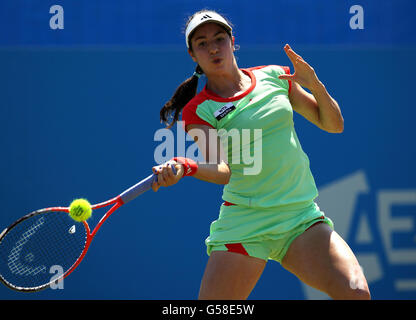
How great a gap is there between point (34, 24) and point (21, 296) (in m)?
1.90

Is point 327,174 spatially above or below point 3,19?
below

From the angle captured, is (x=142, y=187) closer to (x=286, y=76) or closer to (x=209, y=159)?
(x=209, y=159)

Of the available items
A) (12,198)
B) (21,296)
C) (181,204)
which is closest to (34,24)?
(12,198)

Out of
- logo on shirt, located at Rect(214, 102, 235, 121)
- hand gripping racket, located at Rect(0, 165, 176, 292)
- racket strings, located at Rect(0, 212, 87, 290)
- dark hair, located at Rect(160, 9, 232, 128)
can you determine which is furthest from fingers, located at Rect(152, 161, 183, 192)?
racket strings, located at Rect(0, 212, 87, 290)

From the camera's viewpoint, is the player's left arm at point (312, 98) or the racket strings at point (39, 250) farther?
the racket strings at point (39, 250)

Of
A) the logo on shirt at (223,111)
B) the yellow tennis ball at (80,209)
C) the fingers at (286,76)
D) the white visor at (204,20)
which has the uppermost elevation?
the white visor at (204,20)

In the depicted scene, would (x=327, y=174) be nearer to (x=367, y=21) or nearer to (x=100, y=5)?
(x=367, y=21)

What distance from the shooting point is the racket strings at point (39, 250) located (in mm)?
3572

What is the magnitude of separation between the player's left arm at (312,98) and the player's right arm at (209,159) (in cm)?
43

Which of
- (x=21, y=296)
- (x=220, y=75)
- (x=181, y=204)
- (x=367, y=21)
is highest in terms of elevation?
(x=367, y=21)

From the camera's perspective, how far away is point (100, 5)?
446 centimetres

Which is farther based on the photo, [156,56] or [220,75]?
[156,56]

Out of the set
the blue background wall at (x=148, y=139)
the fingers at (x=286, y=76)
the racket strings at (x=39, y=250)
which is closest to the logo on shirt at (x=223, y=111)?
the fingers at (x=286, y=76)

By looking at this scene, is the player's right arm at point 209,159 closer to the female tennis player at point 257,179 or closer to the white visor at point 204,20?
the female tennis player at point 257,179
